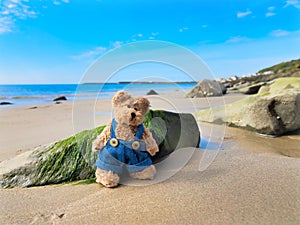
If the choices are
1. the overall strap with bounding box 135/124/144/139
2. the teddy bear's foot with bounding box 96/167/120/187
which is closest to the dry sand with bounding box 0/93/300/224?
the teddy bear's foot with bounding box 96/167/120/187

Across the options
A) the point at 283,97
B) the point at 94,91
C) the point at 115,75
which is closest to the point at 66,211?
the point at 94,91

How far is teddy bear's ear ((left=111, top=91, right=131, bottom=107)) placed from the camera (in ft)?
6.74

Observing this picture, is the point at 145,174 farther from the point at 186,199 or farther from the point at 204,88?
the point at 204,88

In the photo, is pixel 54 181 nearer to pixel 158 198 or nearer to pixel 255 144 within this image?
pixel 158 198

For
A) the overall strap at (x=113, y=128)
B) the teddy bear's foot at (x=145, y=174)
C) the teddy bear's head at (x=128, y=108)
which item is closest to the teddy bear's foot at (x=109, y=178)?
the teddy bear's foot at (x=145, y=174)

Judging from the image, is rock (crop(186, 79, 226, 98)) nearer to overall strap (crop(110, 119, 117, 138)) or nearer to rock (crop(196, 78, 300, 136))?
rock (crop(196, 78, 300, 136))

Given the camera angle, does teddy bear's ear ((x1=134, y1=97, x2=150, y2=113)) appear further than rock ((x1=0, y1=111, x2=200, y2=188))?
No

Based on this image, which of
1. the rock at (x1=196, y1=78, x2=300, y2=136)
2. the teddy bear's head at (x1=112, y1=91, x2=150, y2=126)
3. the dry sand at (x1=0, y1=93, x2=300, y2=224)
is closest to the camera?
the dry sand at (x1=0, y1=93, x2=300, y2=224)

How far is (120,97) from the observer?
2055 mm

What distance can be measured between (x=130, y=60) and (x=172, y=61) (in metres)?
0.34

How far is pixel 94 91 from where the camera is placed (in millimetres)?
2096

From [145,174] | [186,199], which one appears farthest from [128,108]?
[186,199]

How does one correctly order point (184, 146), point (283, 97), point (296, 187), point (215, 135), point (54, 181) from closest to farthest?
1. point (296, 187)
2. point (54, 181)
3. point (184, 146)
4. point (215, 135)
5. point (283, 97)

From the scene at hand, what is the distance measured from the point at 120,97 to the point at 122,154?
0.47 m
